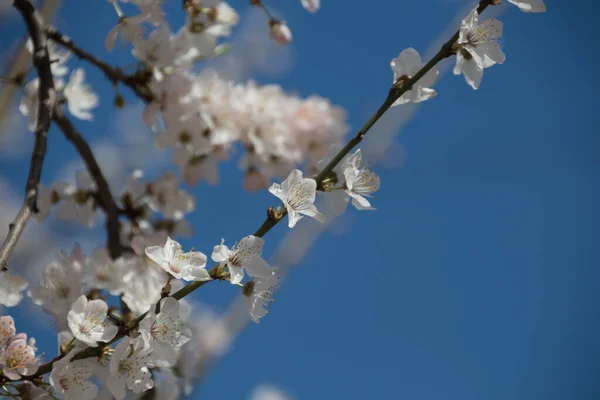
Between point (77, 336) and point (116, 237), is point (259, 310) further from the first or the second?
point (116, 237)

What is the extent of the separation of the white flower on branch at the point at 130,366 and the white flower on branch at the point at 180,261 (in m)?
0.09

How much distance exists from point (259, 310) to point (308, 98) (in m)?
1.21

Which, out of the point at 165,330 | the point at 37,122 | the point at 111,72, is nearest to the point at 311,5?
the point at 111,72

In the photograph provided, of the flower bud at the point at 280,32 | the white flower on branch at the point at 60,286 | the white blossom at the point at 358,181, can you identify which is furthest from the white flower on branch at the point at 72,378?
the flower bud at the point at 280,32

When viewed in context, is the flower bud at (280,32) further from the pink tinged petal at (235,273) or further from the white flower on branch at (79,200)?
the pink tinged petal at (235,273)

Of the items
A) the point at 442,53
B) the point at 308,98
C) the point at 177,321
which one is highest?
the point at 442,53

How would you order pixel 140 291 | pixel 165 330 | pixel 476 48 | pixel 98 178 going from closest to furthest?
pixel 165 330
pixel 476 48
pixel 140 291
pixel 98 178

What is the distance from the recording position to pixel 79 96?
1.36 m

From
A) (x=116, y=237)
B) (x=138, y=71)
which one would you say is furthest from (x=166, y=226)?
(x=138, y=71)

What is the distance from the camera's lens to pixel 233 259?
0.72 metres

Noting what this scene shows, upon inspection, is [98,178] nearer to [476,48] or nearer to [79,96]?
[79,96]

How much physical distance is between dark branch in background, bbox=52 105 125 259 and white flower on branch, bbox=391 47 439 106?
0.63 metres

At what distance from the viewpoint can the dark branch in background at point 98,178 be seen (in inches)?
44.9

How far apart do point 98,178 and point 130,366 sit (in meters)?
0.55
